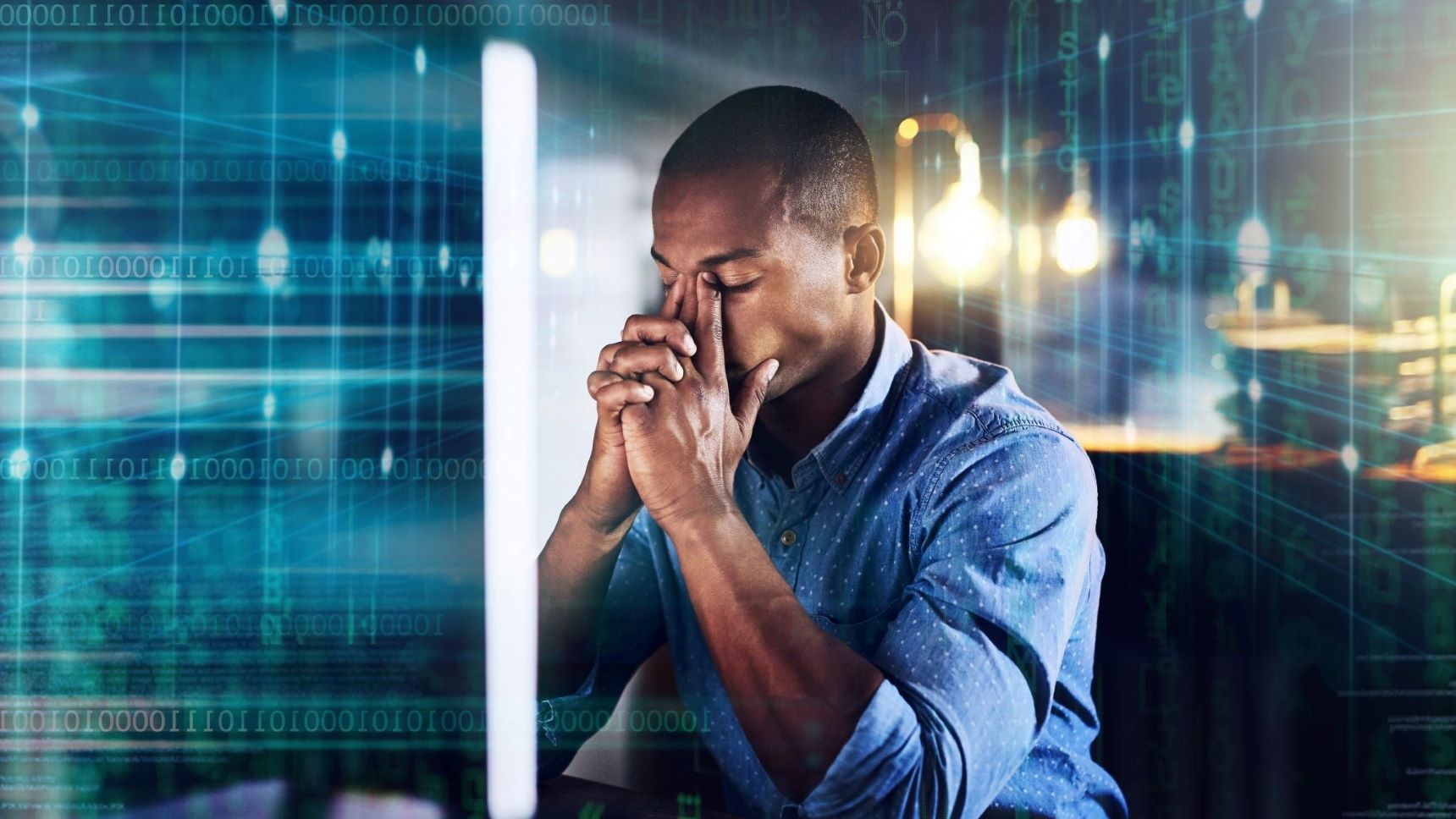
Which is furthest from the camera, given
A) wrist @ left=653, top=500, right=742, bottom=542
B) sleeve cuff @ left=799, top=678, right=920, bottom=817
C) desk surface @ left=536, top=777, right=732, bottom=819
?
desk surface @ left=536, top=777, right=732, bottom=819

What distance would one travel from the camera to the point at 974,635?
1031mm

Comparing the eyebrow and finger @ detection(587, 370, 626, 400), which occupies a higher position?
the eyebrow

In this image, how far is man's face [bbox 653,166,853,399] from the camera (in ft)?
3.74

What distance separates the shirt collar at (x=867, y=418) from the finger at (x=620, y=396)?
9.3 inches

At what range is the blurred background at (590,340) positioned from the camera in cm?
122

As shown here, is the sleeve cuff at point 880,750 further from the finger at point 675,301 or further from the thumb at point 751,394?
the finger at point 675,301

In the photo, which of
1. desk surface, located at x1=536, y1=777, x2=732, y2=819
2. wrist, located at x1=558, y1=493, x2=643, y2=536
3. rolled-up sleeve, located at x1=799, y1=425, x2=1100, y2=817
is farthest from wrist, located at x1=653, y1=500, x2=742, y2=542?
desk surface, located at x1=536, y1=777, x2=732, y2=819

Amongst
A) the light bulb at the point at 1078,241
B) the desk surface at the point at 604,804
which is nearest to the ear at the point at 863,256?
the light bulb at the point at 1078,241

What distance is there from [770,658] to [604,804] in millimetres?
331

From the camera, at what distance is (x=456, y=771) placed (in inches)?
49.9

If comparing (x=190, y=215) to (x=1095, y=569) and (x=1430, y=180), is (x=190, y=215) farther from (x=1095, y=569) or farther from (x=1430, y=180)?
(x=1430, y=180)

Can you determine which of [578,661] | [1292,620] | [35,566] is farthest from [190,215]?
[1292,620]

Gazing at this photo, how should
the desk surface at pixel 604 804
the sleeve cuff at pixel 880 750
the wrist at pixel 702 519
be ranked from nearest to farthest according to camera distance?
1. the sleeve cuff at pixel 880 750
2. the wrist at pixel 702 519
3. the desk surface at pixel 604 804

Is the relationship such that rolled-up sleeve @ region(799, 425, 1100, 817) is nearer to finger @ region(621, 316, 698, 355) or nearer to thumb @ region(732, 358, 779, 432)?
thumb @ region(732, 358, 779, 432)
